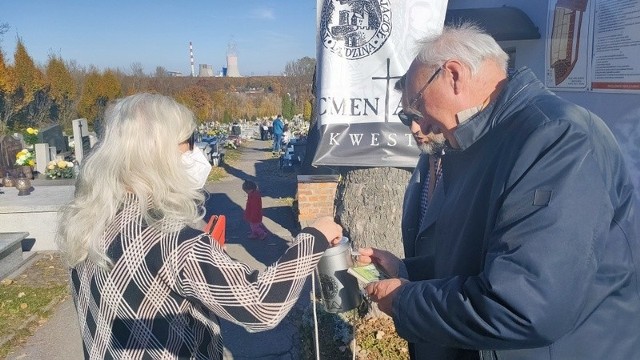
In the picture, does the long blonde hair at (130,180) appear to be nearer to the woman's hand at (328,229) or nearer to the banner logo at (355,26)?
the woman's hand at (328,229)

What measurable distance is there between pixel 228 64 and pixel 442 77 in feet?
215

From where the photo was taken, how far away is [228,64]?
64625 mm

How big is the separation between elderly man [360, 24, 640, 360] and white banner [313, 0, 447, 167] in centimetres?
160

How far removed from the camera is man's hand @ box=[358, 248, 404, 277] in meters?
2.11

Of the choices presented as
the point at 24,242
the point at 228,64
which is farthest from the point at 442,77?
the point at 228,64

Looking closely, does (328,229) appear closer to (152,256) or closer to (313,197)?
(152,256)

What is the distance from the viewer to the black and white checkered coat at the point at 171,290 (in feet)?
5.17

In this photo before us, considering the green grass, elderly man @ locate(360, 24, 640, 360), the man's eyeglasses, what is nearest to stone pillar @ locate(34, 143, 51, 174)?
the green grass

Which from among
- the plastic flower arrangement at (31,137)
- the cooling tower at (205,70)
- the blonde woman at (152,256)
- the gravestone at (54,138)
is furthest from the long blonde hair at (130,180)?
the cooling tower at (205,70)

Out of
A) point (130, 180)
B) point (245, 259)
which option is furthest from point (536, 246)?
point (245, 259)

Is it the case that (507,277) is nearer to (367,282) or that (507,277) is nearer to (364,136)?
(367,282)

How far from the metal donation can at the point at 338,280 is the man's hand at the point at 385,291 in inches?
10.7

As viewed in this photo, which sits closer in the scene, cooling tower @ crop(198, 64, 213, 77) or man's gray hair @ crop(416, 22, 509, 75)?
man's gray hair @ crop(416, 22, 509, 75)

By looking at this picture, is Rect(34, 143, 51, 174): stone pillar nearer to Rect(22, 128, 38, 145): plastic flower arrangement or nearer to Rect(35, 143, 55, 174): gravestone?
Rect(35, 143, 55, 174): gravestone
